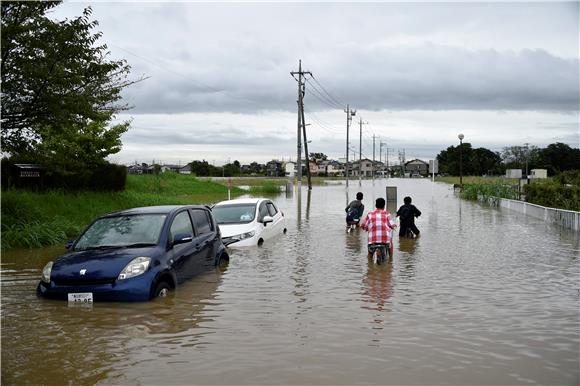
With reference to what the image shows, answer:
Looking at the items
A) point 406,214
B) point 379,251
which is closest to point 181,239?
point 379,251

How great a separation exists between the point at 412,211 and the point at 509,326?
10.3 meters

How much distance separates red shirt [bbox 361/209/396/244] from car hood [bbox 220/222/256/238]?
3990 mm

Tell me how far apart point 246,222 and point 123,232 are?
6.25 metres

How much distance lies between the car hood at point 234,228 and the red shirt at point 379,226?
3.99m

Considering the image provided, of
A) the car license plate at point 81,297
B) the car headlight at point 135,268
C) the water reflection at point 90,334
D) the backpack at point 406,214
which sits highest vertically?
the backpack at point 406,214

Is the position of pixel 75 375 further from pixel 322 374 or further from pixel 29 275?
pixel 29 275

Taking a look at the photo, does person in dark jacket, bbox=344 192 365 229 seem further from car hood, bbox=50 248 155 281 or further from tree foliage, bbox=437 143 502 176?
tree foliage, bbox=437 143 502 176

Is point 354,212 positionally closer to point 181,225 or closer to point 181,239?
point 181,225

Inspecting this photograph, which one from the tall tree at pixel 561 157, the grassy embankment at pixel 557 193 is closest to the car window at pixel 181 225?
the grassy embankment at pixel 557 193

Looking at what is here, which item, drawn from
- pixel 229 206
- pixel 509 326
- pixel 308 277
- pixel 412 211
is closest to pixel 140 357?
pixel 509 326

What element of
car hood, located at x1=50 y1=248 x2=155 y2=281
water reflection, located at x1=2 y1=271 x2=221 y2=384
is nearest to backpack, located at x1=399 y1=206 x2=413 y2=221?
water reflection, located at x1=2 y1=271 x2=221 y2=384

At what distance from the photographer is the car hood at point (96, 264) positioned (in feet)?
28.4

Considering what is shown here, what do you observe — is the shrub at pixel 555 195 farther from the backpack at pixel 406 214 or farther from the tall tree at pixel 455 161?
the tall tree at pixel 455 161

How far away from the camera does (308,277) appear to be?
38.1 feet
